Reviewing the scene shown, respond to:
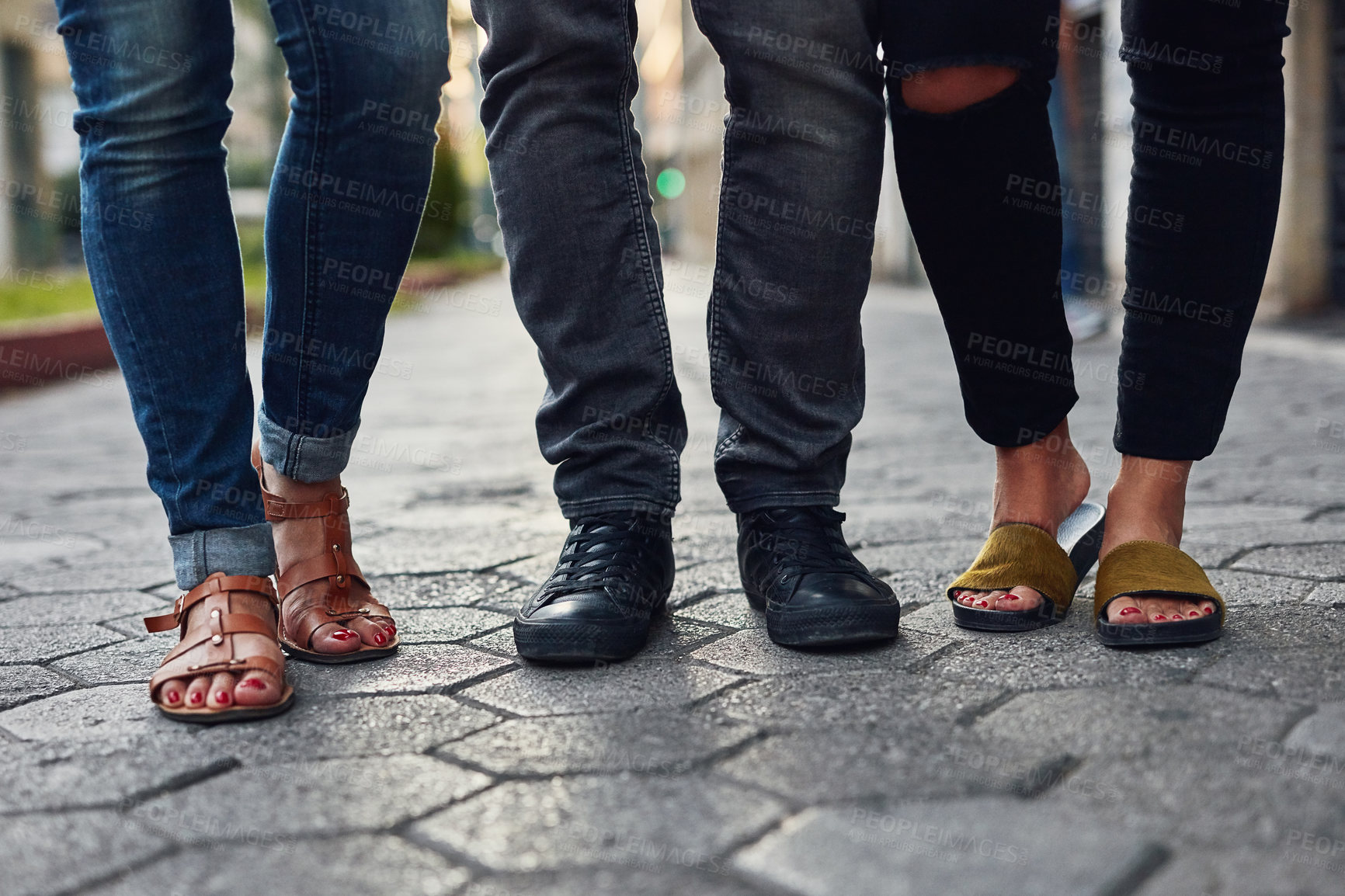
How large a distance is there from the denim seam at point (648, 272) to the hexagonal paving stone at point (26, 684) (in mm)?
814

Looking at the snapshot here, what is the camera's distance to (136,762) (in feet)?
4.16

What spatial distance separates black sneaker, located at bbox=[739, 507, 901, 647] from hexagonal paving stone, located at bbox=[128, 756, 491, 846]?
516 mm

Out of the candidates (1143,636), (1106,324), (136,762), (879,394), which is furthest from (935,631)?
(1106,324)

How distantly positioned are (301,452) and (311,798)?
58cm

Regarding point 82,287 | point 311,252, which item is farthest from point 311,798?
point 82,287

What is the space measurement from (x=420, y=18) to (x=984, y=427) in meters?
0.93

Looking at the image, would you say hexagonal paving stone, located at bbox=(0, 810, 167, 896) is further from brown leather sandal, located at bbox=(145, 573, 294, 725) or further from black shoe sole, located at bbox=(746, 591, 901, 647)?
black shoe sole, located at bbox=(746, 591, 901, 647)

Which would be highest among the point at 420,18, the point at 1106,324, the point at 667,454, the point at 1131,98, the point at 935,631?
the point at 420,18

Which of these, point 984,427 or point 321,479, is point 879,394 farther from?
point 321,479

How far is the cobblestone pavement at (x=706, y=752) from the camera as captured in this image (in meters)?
0.99

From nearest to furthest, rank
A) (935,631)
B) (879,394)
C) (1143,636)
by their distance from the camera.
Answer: (1143,636) < (935,631) < (879,394)

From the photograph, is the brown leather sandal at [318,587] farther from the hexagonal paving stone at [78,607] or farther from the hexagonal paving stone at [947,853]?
the hexagonal paving stone at [947,853]

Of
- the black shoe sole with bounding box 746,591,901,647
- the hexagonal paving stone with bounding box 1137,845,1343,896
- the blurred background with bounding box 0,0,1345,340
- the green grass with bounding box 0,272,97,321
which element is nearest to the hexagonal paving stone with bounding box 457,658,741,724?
the black shoe sole with bounding box 746,591,901,647

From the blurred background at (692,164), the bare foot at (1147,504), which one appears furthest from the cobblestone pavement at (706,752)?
the blurred background at (692,164)
